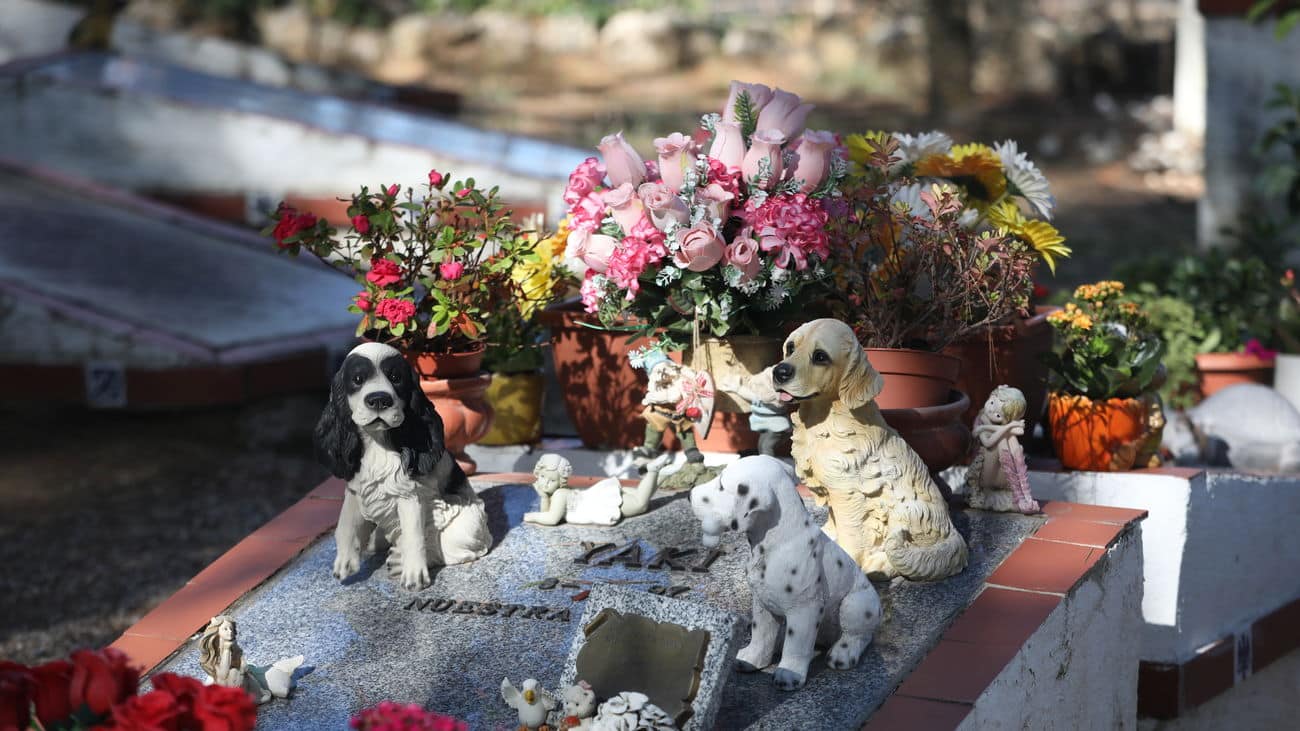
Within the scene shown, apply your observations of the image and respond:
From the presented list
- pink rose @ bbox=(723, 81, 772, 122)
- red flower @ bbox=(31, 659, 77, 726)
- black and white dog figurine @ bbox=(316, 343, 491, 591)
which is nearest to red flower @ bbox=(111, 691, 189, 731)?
red flower @ bbox=(31, 659, 77, 726)

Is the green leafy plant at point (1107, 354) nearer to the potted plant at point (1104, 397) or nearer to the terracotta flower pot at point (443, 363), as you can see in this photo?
the potted plant at point (1104, 397)

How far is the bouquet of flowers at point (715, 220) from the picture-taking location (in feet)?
14.4

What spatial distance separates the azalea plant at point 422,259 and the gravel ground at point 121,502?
2.21 m

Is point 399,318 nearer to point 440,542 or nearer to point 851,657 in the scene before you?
point 440,542

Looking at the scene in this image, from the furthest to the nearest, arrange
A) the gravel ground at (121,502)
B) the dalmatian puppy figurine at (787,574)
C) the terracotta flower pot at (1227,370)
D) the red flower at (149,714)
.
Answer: the terracotta flower pot at (1227,370)
the gravel ground at (121,502)
the dalmatian puppy figurine at (787,574)
the red flower at (149,714)

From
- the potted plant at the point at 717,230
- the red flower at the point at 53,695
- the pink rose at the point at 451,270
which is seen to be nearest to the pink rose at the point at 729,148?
the potted plant at the point at 717,230

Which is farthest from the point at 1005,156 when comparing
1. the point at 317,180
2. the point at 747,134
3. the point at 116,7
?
the point at 116,7

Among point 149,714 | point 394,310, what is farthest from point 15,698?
point 394,310

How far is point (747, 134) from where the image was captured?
4566 millimetres

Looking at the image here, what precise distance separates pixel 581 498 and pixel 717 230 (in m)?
0.89

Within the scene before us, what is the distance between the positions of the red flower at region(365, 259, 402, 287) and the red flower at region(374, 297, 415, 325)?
0.05 meters

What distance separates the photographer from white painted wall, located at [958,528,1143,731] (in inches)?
143

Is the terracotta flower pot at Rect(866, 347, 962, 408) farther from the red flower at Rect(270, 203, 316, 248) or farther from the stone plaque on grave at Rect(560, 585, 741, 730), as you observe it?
the red flower at Rect(270, 203, 316, 248)

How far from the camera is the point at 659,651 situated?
3383 mm
